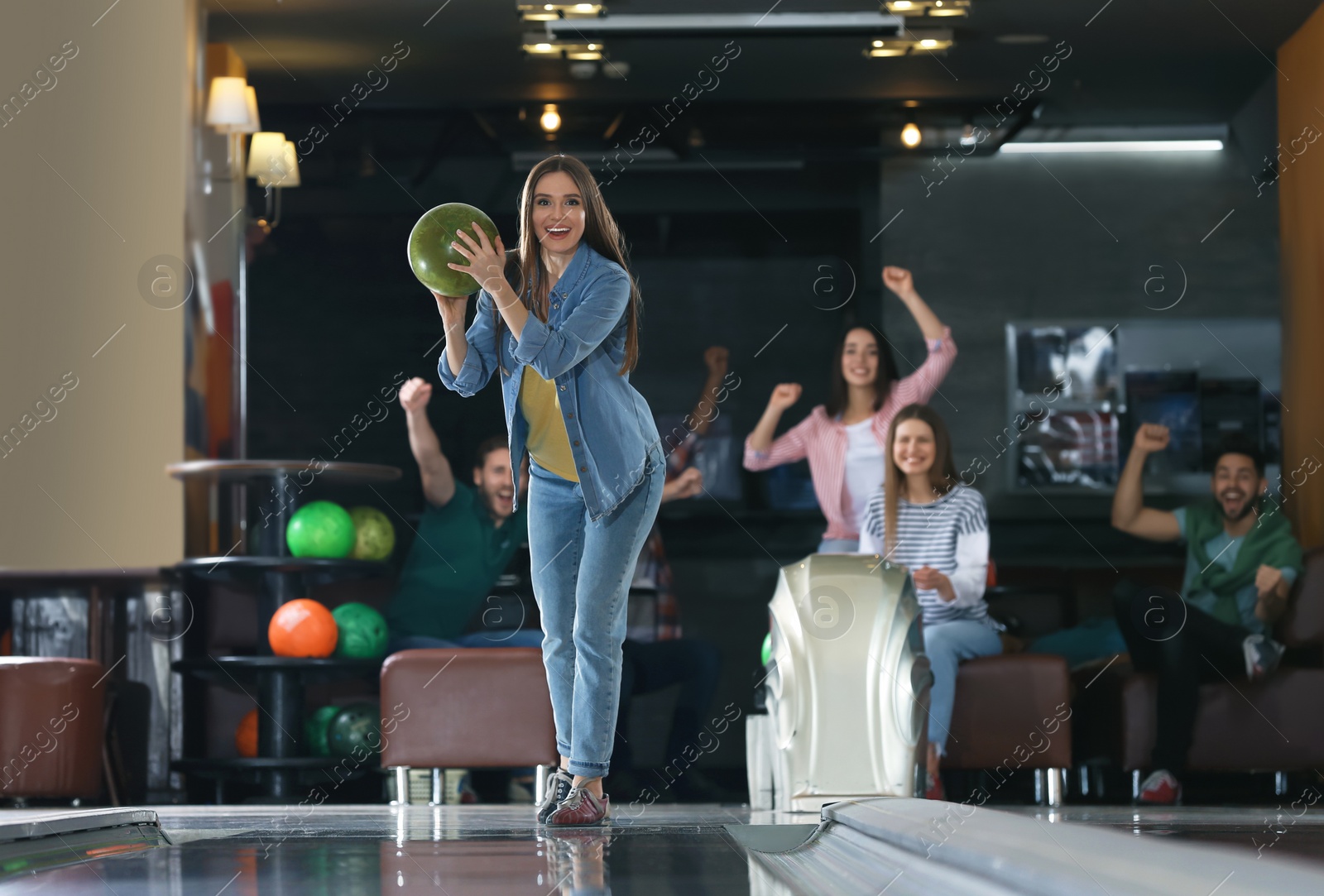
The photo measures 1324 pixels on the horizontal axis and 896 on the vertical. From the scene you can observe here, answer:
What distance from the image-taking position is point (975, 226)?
617cm

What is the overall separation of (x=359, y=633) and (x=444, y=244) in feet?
8.34

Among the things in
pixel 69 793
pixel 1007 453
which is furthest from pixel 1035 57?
pixel 69 793

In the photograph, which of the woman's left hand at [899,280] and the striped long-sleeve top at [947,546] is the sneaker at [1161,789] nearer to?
the striped long-sleeve top at [947,546]

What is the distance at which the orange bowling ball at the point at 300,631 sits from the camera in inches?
183

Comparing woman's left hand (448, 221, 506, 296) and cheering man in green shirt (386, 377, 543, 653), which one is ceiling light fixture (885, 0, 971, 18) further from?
woman's left hand (448, 221, 506, 296)

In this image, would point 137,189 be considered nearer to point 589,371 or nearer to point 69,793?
point 69,793

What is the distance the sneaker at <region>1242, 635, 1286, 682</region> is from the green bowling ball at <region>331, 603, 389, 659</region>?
2980mm

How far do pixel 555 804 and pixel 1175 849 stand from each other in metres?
1.66

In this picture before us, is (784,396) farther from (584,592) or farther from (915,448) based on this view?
(584,592)

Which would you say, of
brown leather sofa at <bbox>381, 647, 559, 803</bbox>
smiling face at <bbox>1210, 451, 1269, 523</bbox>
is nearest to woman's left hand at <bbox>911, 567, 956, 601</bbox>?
brown leather sofa at <bbox>381, 647, 559, 803</bbox>

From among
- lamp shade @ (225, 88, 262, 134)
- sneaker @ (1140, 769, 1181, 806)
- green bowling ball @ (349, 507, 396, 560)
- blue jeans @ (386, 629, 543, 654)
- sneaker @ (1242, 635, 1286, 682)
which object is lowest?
sneaker @ (1140, 769, 1181, 806)

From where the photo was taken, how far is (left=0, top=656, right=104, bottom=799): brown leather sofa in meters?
4.43

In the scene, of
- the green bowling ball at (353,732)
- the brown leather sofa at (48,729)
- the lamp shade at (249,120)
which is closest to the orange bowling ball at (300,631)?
the green bowling ball at (353,732)

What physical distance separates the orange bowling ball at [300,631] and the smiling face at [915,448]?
2084 millimetres
